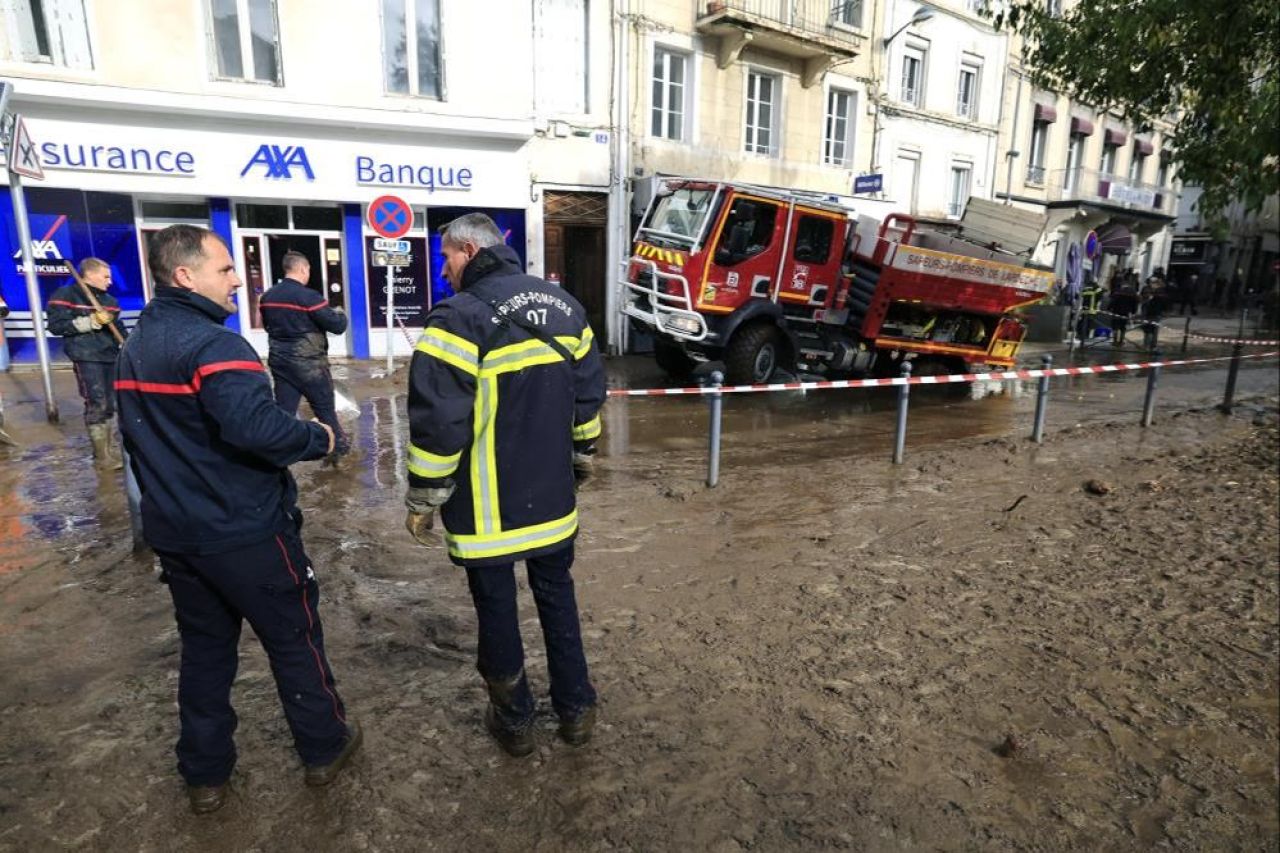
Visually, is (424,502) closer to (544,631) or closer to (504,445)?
(504,445)

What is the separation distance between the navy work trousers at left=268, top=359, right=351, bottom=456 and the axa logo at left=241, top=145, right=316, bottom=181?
24.5 ft

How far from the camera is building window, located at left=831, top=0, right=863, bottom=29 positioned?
16.9 metres

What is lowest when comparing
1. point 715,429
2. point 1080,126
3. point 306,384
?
point 715,429

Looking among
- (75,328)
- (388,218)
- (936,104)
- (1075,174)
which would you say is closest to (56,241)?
(388,218)

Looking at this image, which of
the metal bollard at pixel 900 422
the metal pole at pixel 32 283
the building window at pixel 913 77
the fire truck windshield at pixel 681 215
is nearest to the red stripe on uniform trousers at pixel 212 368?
the metal bollard at pixel 900 422

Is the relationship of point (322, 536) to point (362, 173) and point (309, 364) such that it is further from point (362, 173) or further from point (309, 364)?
point (362, 173)

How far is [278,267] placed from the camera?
12.7 m

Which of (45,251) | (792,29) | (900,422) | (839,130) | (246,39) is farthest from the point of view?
(839,130)

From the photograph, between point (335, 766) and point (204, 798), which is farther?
point (335, 766)

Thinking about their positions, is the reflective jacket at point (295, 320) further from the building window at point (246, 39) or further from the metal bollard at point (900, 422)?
the building window at point (246, 39)

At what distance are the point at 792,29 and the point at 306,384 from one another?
1340 cm

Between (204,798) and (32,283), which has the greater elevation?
(32,283)

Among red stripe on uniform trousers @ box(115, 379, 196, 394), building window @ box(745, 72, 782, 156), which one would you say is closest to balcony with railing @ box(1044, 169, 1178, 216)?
building window @ box(745, 72, 782, 156)

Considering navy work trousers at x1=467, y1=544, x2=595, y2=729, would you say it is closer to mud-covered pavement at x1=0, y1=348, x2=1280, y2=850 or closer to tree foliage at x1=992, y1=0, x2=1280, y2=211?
mud-covered pavement at x1=0, y1=348, x2=1280, y2=850
